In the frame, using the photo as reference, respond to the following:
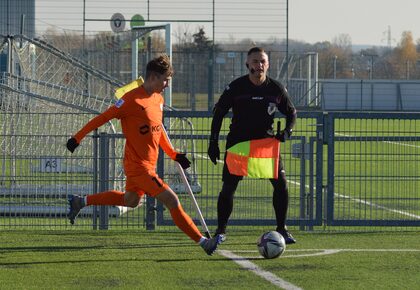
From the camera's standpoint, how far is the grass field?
987 centimetres

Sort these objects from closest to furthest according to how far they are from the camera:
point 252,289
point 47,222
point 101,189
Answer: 1. point 252,289
2. point 101,189
3. point 47,222

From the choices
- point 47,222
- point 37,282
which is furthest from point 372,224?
point 37,282

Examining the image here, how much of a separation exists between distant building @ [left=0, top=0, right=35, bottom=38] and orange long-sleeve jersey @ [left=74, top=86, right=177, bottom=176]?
39.2 meters

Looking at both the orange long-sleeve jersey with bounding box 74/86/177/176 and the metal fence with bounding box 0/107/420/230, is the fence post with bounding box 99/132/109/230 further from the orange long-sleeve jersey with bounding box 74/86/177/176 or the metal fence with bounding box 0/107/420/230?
the orange long-sleeve jersey with bounding box 74/86/177/176

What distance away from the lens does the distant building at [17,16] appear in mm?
51219

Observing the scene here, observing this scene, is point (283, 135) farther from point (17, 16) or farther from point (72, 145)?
point (17, 16)

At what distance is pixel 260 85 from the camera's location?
11867 mm

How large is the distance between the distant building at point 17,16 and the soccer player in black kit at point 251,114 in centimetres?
3839

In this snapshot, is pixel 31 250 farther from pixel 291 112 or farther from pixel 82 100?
pixel 82 100

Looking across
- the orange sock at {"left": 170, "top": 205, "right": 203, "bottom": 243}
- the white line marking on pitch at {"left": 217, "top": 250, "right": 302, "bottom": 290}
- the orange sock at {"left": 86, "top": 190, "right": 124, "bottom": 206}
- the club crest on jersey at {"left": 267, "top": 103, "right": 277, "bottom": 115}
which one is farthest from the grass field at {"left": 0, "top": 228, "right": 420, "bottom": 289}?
the club crest on jersey at {"left": 267, "top": 103, "right": 277, "bottom": 115}

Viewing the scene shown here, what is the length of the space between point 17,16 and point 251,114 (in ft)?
156

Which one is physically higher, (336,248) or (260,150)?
(260,150)

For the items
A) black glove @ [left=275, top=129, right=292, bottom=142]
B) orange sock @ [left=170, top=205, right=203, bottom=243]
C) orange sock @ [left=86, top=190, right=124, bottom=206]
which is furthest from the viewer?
black glove @ [left=275, top=129, right=292, bottom=142]

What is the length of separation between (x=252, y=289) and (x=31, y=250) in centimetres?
299
